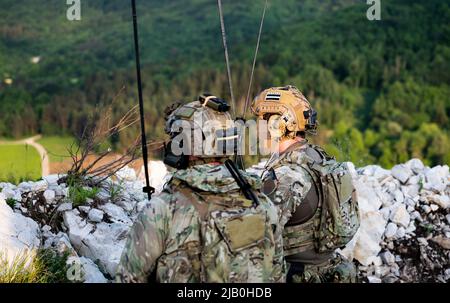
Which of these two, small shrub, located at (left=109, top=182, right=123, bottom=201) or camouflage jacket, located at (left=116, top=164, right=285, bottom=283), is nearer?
camouflage jacket, located at (left=116, top=164, right=285, bottom=283)

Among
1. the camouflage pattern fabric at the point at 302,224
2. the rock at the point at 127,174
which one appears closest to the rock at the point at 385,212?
the rock at the point at 127,174

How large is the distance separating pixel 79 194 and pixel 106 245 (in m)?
0.53

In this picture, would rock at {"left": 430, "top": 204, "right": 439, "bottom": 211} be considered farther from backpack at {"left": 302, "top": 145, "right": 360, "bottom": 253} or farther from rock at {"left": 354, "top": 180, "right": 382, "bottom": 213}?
backpack at {"left": 302, "top": 145, "right": 360, "bottom": 253}

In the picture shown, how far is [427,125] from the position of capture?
44.7 metres

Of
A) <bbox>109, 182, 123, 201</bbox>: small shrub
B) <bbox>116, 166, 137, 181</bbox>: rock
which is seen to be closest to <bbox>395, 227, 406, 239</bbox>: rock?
<bbox>116, 166, 137, 181</bbox>: rock

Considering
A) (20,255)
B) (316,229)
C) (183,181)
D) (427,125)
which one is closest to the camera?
(183,181)

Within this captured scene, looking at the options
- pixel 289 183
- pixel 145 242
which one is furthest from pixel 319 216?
pixel 145 242

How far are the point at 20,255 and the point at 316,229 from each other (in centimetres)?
189

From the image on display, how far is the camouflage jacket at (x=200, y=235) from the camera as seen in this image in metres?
3.30

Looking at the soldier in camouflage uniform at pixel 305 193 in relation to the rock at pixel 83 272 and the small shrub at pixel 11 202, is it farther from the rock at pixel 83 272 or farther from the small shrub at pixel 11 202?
the small shrub at pixel 11 202

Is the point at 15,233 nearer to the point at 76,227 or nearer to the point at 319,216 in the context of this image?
the point at 76,227

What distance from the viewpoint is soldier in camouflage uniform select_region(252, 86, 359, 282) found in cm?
429
